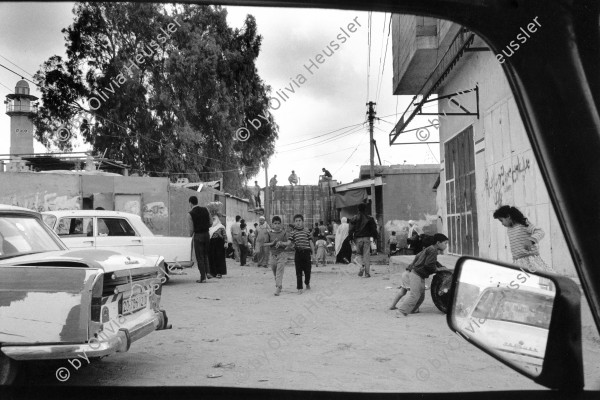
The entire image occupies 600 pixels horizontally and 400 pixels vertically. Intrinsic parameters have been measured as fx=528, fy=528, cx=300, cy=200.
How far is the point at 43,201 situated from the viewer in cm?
1838

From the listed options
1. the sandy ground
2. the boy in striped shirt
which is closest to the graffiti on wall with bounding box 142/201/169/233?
the boy in striped shirt

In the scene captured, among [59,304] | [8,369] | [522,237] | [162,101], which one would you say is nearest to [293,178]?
[162,101]

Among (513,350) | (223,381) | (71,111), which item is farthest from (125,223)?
(513,350)

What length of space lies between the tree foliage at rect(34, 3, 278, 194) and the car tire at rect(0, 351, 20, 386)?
2473 mm

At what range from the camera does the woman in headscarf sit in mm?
15895

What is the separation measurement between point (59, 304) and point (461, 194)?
1144cm

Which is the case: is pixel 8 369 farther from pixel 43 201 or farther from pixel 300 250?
pixel 43 201

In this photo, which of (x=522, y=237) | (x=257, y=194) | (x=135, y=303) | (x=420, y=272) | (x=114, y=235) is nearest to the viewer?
(x=135, y=303)

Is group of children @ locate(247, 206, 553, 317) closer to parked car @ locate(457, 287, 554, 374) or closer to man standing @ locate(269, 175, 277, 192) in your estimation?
parked car @ locate(457, 287, 554, 374)

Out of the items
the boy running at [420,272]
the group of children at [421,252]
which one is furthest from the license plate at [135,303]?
the boy running at [420,272]

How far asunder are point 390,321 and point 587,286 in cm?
614

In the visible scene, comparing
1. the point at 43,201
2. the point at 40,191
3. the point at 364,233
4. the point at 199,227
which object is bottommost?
the point at 364,233

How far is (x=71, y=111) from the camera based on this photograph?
11781 millimetres

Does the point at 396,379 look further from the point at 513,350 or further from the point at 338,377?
the point at 513,350
